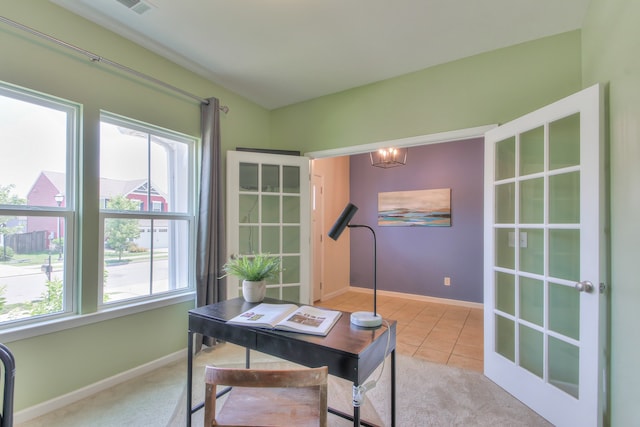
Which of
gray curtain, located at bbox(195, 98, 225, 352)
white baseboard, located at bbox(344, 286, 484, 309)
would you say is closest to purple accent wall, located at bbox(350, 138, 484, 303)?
white baseboard, located at bbox(344, 286, 484, 309)

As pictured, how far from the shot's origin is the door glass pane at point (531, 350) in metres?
2.02

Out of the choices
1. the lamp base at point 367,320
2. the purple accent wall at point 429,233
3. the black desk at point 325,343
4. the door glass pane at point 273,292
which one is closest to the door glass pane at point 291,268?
the door glass pane at point 273,292

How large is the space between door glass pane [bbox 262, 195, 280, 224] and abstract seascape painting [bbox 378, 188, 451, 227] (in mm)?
2441

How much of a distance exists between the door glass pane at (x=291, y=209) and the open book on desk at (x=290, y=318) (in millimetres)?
1683

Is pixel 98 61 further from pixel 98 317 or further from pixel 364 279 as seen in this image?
pixel 364 279

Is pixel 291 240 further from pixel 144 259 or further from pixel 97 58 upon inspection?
pixel 97 58

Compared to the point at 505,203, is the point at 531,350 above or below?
Answer: below

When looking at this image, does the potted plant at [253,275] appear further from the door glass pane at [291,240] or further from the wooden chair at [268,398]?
the door glass pane at [291,240]

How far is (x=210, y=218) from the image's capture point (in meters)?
2.80

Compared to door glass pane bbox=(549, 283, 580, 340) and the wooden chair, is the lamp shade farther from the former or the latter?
door glass pane bbox=(549, 283, 580, 340)

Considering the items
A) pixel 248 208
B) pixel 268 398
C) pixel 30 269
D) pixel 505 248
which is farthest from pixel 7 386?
pixel 505 248

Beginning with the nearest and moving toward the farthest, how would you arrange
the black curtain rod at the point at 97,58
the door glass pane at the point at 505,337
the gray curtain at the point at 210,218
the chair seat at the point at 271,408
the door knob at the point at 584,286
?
the chair seat at the point at 271,408 → the door knob at the point at 584,286 → the black curtain rod at the point at 97,58 → the door glass pane at the point at 505,337 → the gray curtain at the point at 210,218

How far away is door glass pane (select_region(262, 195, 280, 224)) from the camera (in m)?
3.34

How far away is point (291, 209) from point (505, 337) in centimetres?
230
